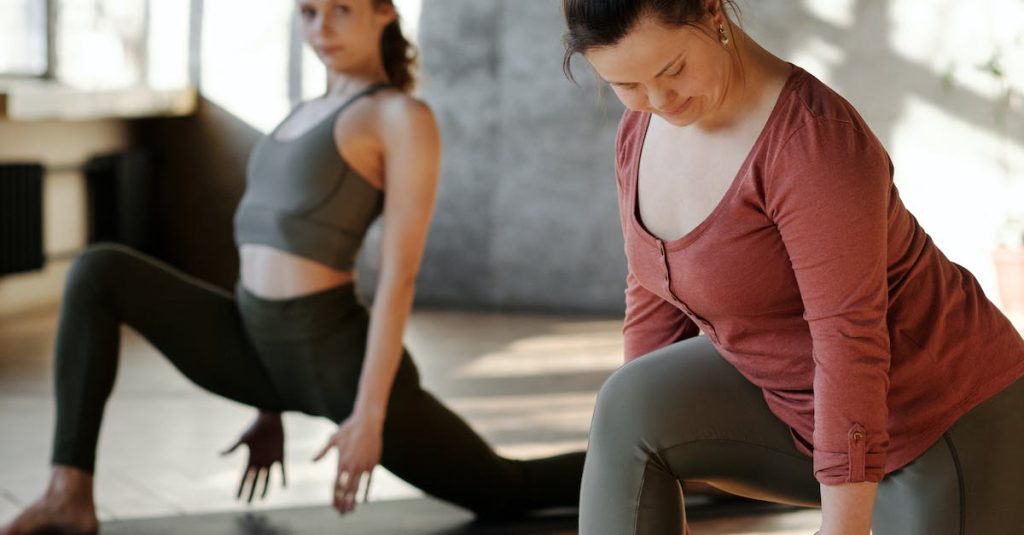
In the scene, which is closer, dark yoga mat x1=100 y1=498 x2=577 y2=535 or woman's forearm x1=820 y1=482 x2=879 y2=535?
woman's forearm x1=820 y1=482 x2=879 y2=535

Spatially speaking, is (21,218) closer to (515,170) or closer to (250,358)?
(515,170)

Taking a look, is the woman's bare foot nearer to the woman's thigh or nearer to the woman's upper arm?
the woman's upper arm

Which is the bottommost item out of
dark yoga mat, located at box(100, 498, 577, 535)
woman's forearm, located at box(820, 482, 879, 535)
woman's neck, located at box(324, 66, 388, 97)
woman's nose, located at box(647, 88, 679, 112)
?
dark yoga mat, located at box(100, 498, 577, 535)

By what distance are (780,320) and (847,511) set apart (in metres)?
0.22

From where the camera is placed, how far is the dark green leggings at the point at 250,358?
255cm

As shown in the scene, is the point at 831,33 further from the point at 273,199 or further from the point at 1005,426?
the point at 1005,426

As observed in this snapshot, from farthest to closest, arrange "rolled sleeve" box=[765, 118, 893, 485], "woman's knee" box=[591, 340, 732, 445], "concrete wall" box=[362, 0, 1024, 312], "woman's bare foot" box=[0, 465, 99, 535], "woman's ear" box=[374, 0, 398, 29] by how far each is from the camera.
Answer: "concrete wall" box=[362, 0, 1024, 312] → "woman's ear" box=[374, 0, 398, 29] → "woman's bare foot" box=[0, 465, 99, 535] → "woman's knee" box=[591, 340, 732, 445] → "rolled sleeve" box=[765, 118, 893, 485]

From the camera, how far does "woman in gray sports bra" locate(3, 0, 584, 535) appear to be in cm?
253

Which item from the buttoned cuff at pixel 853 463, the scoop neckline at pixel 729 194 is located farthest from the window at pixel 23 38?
the buttoned cuff at pixel 853 463

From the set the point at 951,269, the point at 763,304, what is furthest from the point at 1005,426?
the point at 763,304

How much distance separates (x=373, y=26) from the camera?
2631 millimetres

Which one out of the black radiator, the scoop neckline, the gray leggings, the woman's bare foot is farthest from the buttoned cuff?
Answer: the black radiator

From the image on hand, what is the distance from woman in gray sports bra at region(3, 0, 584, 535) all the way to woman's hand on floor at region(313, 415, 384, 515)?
0.12 feet

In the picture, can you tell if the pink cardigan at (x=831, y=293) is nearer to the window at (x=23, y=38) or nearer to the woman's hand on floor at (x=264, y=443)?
the woman's hand on floor at (x=264, y=443)
